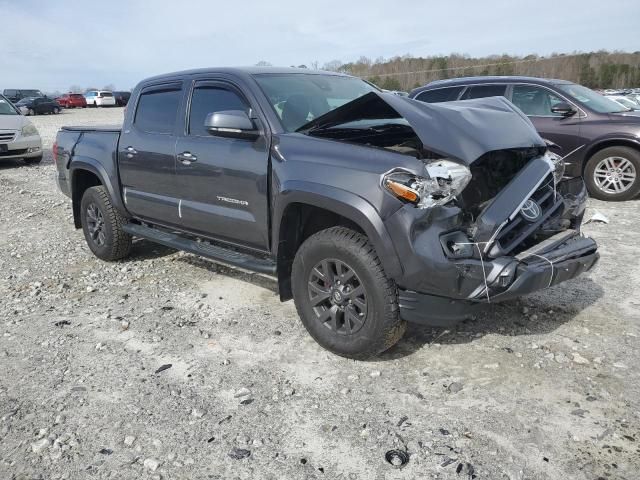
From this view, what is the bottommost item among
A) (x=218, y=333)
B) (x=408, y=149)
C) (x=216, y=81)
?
(x=218, y=333)

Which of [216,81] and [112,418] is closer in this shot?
[112,418]

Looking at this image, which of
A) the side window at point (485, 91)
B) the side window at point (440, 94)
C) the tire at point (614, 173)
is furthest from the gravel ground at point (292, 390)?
the side window at point (440, 94)

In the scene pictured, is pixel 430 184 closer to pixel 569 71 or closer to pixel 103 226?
pixel 103 226

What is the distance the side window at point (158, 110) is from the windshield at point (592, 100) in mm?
5879

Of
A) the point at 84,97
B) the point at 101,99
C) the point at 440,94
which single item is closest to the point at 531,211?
the point at 440,94

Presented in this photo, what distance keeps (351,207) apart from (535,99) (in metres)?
6.16

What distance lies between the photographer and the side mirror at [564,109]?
7.75m

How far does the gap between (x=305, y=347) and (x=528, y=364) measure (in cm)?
143

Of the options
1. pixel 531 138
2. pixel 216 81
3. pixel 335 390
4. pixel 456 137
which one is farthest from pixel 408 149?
pixel 216 81

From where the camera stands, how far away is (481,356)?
11.4 ft

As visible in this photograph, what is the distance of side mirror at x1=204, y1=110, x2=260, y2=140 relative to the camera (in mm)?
3643

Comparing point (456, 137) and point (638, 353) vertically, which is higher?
point (456, 137)

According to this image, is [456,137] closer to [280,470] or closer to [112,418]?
[280,470]

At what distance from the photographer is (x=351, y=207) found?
309cm
